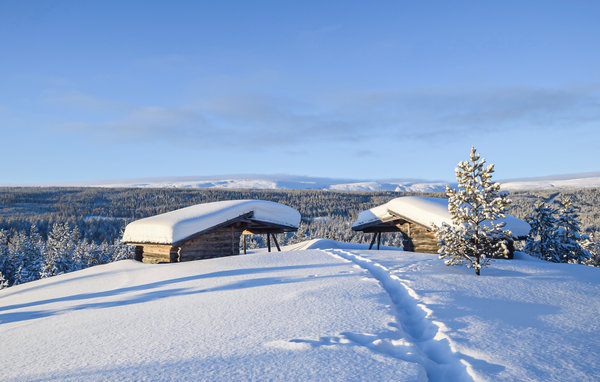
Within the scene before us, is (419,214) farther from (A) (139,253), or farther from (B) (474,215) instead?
(A) (139,253)

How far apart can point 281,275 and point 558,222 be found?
949 inches

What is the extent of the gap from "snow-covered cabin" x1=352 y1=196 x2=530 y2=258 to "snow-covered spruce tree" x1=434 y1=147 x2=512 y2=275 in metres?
6.71

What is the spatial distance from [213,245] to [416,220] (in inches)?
436

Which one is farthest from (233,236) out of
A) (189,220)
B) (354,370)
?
(354,370)

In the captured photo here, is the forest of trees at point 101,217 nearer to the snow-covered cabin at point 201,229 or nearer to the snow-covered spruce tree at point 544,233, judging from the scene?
the snow-covered spruce tree at point 544,233

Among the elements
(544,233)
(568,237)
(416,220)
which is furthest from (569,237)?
(416,220)

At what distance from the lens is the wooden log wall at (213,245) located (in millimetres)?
17391

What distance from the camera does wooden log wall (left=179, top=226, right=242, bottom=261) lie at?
1739 cm

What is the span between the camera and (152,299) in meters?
8.61

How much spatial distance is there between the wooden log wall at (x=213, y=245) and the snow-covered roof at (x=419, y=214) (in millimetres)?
7858

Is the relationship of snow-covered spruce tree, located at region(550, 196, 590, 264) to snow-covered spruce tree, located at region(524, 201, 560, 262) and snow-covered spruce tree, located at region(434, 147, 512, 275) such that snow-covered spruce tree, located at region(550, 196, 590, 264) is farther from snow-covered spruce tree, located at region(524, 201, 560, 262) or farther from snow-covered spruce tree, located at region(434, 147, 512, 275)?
snow-covered spruce tree, located at region(434, 147, 512, 275)

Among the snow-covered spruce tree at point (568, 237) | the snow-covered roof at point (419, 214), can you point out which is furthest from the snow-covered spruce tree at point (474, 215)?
the snow-covered spruce tree at point (568, 237)

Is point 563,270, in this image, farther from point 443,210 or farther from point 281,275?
point 281,275

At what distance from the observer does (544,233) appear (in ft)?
82.9
